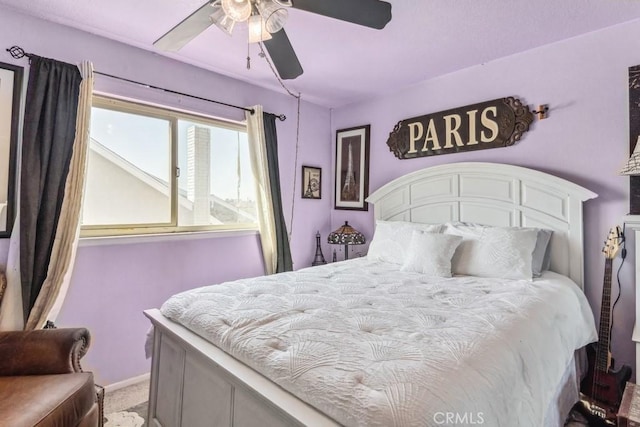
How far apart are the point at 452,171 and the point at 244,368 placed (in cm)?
234

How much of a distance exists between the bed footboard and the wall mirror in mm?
1112

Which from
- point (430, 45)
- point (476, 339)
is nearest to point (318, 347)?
point (476, 339)

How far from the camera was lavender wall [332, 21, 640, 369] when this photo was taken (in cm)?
212

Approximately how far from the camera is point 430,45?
2.42 metres

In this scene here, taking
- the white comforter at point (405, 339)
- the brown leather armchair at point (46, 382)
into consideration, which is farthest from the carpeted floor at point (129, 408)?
the white comforter at point (405, 339)

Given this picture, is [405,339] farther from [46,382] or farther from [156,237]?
[156,237]

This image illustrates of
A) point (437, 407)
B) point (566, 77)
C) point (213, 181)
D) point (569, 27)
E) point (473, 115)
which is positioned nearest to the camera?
point (437, 407)

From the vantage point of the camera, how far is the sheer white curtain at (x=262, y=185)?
308cm

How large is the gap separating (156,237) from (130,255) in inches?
8.6

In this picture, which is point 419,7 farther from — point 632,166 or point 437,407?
point 437,407

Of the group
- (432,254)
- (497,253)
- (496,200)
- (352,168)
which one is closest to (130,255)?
(432,254)

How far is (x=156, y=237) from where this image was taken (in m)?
2.56

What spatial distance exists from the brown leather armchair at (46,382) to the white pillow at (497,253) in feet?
7.28

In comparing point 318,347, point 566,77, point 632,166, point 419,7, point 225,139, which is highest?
point 419,7
